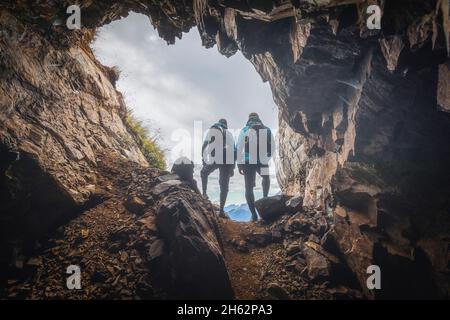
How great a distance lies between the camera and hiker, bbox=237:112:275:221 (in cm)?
865

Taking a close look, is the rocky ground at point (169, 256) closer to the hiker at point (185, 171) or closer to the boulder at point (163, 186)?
the boulder at point (163, 186)

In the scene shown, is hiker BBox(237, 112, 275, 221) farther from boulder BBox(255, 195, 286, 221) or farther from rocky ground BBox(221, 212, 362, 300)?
rocky ground BBox(221, 212, 362, 300)

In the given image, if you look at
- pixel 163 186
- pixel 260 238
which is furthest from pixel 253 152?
pixel 163 186

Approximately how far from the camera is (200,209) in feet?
22.2

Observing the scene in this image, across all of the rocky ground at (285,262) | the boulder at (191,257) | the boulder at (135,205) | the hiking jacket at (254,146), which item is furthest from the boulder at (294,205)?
the boulder at (135,205)

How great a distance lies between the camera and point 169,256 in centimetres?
548

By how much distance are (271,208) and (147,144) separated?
6.48 meters

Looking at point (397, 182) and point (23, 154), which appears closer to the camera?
point (23, 154)

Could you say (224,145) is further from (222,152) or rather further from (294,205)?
(294,205)

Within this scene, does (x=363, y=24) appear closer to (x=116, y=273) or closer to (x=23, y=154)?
(x=116, y=273)

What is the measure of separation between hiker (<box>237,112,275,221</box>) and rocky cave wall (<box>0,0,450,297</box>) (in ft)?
4.51

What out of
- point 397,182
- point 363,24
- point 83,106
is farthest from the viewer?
point 83,106

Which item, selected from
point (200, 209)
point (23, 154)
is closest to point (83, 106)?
point (23, 154)
